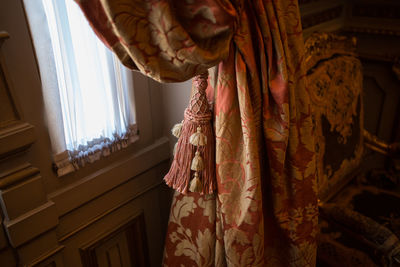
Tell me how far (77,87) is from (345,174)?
88 centimetres

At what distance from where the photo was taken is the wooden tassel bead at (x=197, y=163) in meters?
0.67

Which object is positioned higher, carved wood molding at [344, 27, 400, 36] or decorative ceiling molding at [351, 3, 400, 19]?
decorative ceiling molding at [351, 3, 400, 19]

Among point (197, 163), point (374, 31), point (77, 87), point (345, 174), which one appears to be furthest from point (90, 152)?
point (374, 31)

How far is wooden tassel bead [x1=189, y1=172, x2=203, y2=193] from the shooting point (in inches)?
26.8

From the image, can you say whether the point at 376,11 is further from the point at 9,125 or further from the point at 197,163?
the point at 9,125

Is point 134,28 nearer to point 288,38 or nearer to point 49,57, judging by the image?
point 49,57

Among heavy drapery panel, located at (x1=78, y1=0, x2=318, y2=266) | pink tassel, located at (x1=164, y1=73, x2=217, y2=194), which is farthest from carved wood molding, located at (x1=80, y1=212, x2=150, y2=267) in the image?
pink tassel, located at (x1=164, y1=73, x2=217, y2=194)

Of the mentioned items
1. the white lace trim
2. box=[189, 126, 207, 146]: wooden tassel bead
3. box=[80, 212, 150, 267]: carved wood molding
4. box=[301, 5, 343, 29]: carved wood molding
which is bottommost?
box=[80, 212, 150, 267]: carved wood molding

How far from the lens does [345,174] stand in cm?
115

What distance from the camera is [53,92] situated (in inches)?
25.9

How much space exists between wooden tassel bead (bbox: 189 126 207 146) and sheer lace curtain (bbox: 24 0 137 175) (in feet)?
0.73

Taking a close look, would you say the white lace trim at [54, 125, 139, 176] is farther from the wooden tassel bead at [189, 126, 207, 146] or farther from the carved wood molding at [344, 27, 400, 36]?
the carved wood molding at [344, 27, 400, 36]

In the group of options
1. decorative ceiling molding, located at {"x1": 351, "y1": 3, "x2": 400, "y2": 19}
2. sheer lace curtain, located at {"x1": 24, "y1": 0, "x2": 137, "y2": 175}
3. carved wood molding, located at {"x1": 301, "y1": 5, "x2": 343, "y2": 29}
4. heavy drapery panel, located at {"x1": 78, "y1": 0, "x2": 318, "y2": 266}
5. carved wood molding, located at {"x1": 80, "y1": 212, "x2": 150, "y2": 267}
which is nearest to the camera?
heavy drapery panel, located at {"x1": 78, "y1": 0, "x2": 318, "y2": 266}

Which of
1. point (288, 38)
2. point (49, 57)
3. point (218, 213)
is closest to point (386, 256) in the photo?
point (218, 213)
